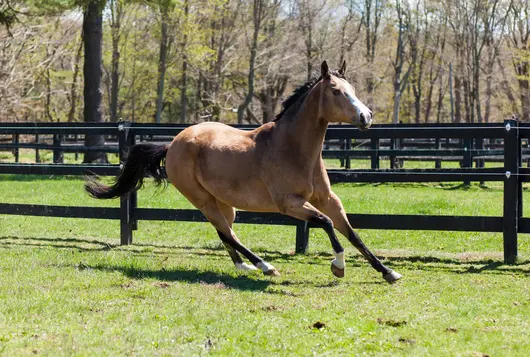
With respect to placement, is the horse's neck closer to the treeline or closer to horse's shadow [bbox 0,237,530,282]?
horse's shadow [bbox 0,237,530,282]

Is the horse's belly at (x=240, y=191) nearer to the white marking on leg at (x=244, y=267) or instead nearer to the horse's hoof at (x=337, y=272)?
the white marking on leg at (x=244, y=267)

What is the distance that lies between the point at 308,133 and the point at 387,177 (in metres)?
1.88

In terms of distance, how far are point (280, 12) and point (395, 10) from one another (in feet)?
25.0

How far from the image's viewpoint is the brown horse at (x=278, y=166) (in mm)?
7328

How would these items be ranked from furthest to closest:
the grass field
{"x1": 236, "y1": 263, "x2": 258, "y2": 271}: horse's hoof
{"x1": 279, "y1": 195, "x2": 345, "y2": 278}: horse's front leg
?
1. {"x1": 236, "y1": 263, "x2": 258, "y2": 271}: horse's hoof
2. {"x1": 279, "y1": 195, "x2": 345, "y2": 278}: horse's front leg
3. the grass field

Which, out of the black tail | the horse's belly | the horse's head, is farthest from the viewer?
the black tail

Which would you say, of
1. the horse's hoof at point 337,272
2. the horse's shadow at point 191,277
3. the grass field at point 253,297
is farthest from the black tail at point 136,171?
the horse's hoof at point 337,272

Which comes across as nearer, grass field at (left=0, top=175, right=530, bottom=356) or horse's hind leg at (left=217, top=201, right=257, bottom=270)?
grass field at (left=0, top=175, right=530, bottom=356)

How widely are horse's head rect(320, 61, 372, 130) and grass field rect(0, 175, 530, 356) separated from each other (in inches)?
63.8

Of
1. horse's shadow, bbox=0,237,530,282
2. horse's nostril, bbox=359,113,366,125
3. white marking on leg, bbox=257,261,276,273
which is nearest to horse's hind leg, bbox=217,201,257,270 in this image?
white marking on leg, bbox=257,261,276,273

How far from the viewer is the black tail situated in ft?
29.5

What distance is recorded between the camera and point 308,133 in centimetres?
757

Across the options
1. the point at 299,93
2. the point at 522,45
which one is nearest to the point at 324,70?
the point at 299,93

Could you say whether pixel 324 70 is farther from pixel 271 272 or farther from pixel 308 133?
pixel 271 272
